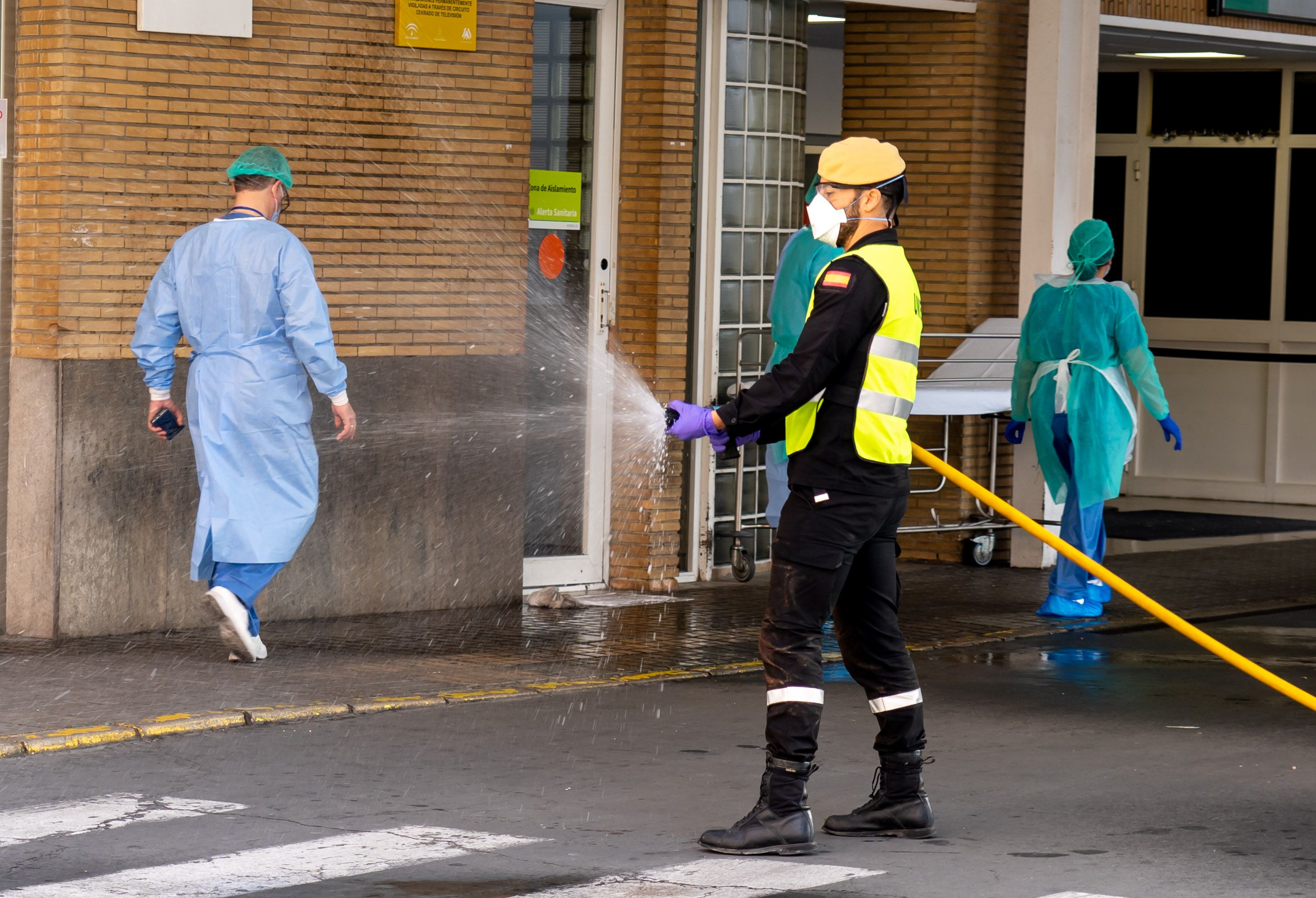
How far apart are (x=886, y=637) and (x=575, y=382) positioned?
232 inches

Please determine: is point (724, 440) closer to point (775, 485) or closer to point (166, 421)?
point (166, 421)

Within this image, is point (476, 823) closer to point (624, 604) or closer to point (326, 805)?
point (326, 805)

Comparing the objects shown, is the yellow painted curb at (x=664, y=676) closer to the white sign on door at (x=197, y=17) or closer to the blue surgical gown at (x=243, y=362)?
the blue surgical gown at (x=243, y=362)

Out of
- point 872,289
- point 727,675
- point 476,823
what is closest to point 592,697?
point 727,675

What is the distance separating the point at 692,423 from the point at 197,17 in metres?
4.63

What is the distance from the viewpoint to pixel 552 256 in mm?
11672

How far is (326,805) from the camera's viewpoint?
6.66m

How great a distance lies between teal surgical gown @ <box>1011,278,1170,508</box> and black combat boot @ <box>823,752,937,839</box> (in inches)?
211

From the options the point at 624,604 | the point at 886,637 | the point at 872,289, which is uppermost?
the point at 872,289

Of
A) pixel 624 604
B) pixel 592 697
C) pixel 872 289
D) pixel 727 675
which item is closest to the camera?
pixel 872 289

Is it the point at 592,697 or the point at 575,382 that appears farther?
the point at 575,382

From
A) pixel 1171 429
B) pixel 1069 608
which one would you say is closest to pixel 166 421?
pixel 1069 608

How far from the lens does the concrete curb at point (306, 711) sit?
7.50 m

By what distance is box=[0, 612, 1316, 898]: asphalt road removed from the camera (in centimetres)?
576
